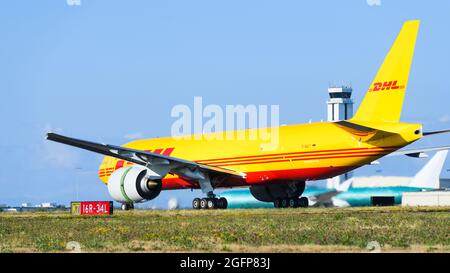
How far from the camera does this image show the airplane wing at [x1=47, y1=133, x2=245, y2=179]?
50500mm

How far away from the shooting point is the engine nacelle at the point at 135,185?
52000mm

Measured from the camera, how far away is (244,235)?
93.8 ft

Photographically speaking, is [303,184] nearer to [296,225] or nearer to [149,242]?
[296,225]

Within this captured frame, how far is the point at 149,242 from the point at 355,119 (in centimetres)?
2508

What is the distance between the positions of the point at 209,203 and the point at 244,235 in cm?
2478

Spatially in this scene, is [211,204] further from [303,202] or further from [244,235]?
[244,235]

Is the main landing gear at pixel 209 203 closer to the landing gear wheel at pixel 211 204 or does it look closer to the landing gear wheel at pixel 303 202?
the landing gear wheel at pixel 211 204

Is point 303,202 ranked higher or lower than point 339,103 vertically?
lower

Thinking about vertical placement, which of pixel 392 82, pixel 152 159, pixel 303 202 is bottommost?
pixel 303 202

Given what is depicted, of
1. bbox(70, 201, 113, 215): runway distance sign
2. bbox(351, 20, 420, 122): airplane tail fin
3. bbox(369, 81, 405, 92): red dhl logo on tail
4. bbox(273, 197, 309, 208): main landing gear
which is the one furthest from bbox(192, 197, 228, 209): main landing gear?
bbox(369, 81, 405, 92): red dhl logo on tail

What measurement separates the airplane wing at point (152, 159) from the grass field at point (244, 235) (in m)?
13.1

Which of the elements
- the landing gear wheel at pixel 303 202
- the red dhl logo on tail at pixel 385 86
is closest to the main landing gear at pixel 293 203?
the landing gear wheel at pixel 303 202

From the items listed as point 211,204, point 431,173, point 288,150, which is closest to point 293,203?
point 288,150
